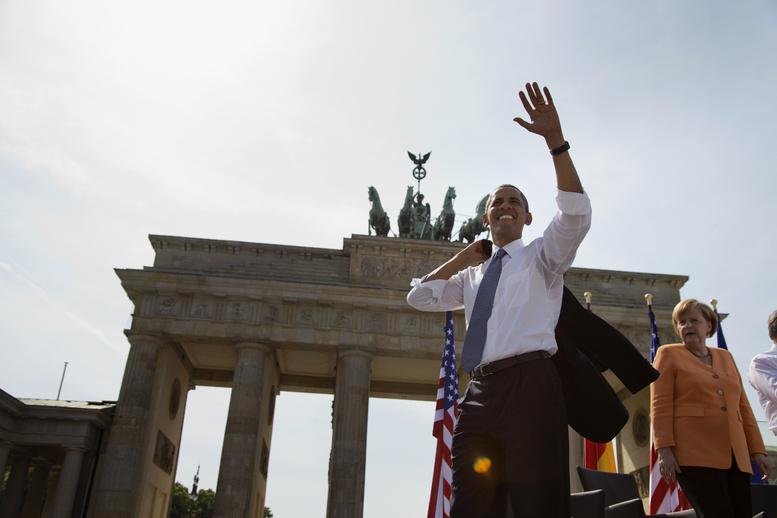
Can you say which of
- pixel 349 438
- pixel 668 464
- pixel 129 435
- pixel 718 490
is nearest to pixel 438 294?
pixel 668 464

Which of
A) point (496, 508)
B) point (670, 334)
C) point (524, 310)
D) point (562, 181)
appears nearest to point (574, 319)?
point (524, 310)

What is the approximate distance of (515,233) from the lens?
4.12 m

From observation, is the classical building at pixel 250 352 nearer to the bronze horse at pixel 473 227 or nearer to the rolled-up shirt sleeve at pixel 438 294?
the bronze horse at pixel 473 227

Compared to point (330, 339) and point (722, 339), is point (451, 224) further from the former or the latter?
point (722, 339)

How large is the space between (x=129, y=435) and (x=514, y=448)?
927 inches

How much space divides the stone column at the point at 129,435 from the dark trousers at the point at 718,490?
22214mm

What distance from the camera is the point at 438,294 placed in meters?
4.46

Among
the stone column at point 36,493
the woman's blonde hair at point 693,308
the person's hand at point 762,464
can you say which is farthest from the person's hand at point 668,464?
the stone column at point 36,493

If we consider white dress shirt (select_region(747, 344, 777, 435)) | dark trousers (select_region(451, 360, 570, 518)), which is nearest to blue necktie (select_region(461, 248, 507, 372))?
dark trousers (select_region(451, 360, 570, 518))

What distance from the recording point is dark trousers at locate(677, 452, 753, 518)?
489 centimetres

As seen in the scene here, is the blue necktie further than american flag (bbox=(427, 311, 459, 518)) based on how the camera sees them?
No

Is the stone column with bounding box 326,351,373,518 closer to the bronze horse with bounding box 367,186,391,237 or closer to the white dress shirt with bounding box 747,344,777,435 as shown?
the bronze horse with bounding box 367,186,391,237

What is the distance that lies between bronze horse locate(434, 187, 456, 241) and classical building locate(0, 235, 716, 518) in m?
2.87

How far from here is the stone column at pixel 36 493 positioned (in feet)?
92.2
